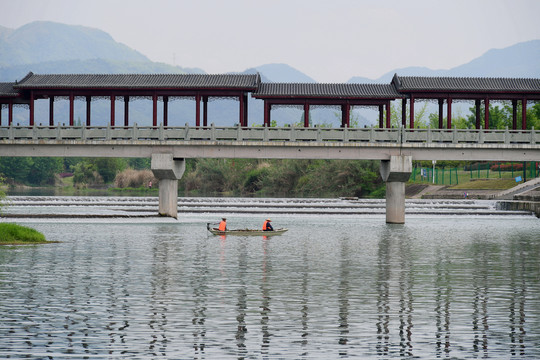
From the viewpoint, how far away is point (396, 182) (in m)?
62.9

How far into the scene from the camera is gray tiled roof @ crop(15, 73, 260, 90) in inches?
2450

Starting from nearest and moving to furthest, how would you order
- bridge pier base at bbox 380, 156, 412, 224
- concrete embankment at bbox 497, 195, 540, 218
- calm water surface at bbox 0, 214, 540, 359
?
1. calm water surface at bbox 0, 214, 540, 359
2. bridge pier base at bbox 380, 156, 412, 224
3. concrete embankment at bbox 497, 195, 540, 218

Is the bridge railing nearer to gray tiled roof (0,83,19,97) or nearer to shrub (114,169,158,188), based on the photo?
gray tiled roof (0,83,19,97)

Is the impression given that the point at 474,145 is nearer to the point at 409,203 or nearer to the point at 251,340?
the point at 409,203

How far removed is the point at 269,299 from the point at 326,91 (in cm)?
4236

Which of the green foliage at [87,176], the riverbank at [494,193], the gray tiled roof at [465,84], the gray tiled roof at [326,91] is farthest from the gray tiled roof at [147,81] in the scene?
the green foliage at [87,176]

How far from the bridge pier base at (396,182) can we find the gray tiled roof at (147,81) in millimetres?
12395

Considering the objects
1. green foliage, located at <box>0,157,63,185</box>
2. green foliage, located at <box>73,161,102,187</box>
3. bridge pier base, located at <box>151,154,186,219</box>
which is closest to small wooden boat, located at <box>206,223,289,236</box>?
bridge pier base, located at <box>151,154,186,219</box>

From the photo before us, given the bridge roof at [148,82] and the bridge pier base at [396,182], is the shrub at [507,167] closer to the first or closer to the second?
the bridge pier base at [396,182]

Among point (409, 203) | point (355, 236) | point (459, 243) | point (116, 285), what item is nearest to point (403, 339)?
point (116, 285)

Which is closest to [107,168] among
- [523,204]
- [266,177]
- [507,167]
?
[266,177]

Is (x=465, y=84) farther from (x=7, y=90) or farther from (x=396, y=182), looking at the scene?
(x=7, y=90)

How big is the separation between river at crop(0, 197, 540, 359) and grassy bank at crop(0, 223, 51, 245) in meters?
1.46

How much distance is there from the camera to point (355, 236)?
4919 centimetres
